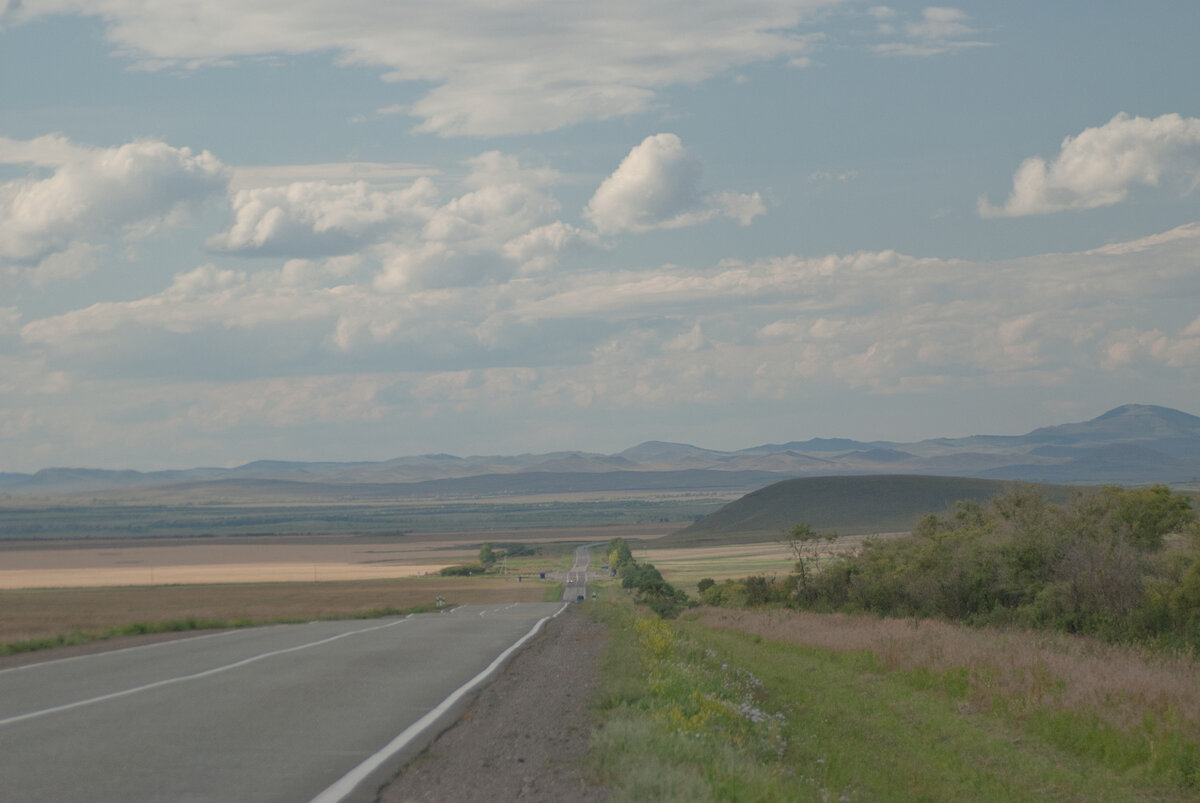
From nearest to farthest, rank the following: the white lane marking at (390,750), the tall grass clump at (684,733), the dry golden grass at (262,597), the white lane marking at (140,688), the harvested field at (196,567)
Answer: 1. the white lane marking at (390,750)
2. the tall grass clump at (684,733)
3. the white lane marking at (140,688)
4. the dry golden grass at (262,597)
5. the harvested field at (196,567)

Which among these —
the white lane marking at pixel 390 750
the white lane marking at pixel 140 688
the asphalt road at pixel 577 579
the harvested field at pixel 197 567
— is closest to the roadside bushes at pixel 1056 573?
the white lane marking at pixel 390 750

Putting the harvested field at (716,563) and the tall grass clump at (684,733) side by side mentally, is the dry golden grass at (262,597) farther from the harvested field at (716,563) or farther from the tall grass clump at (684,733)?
the tall grass clump at (684,733)

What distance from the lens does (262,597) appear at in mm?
100625

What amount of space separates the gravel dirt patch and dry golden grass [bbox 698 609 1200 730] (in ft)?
21.1

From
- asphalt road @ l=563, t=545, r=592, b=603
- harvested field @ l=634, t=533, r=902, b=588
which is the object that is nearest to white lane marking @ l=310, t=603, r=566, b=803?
asphalt road @ l=563, t=545, r=592, b=603

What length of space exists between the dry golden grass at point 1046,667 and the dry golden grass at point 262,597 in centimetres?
4695

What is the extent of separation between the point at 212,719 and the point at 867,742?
838 centimetres

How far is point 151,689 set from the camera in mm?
14445

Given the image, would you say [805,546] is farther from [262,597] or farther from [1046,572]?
[262,597]

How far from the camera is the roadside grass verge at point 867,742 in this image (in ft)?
32.4

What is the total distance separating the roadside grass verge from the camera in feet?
32.4

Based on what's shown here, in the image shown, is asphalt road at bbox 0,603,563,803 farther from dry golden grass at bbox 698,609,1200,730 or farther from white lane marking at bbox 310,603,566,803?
dry golden grass at bbox 698,609,1200,730

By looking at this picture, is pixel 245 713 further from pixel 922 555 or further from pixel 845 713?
pixel 922 555

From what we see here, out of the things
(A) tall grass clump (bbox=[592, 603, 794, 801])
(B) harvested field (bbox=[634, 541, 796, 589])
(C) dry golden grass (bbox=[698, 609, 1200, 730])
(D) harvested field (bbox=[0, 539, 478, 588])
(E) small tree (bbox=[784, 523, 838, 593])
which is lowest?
(B) harvested field (bbox=[634, 541, 796, 589])
